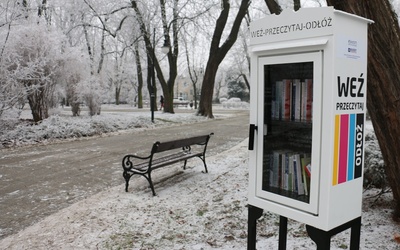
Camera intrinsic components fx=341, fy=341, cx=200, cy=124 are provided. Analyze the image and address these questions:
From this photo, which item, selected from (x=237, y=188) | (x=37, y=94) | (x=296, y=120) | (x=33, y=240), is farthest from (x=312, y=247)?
(x=37, y=94)

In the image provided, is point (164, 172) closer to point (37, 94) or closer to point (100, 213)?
point (100, 213)

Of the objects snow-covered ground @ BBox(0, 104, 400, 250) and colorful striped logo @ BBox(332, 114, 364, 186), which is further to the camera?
snow-covered ground @ BBox(0, 104, 400, 250)

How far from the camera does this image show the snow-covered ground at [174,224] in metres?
3.86

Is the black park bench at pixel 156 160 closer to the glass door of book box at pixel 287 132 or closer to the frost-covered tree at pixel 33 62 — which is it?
the glass door of book box at pixel 287 132

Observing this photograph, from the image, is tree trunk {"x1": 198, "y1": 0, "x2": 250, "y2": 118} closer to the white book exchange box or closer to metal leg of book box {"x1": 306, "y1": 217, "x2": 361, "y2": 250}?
the white book exchange box

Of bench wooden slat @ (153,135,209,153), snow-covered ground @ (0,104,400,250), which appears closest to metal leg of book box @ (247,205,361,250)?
A: snow-covered ground @ (0,104,400,250)

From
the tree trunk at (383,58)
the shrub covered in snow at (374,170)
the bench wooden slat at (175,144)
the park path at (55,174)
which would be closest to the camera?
the tree trunk at (383,58)

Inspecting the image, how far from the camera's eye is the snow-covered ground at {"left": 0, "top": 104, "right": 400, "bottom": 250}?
12.7ft

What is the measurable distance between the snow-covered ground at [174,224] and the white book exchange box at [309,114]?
1.20m

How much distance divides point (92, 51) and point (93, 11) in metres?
6.92

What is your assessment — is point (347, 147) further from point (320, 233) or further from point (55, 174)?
point (55, 174)

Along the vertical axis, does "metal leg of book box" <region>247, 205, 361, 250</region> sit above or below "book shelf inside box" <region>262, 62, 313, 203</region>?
below

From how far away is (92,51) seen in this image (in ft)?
85.1

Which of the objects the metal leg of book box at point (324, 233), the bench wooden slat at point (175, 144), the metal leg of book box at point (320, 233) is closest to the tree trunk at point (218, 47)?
the bench wooden slat at point (175, 144)
